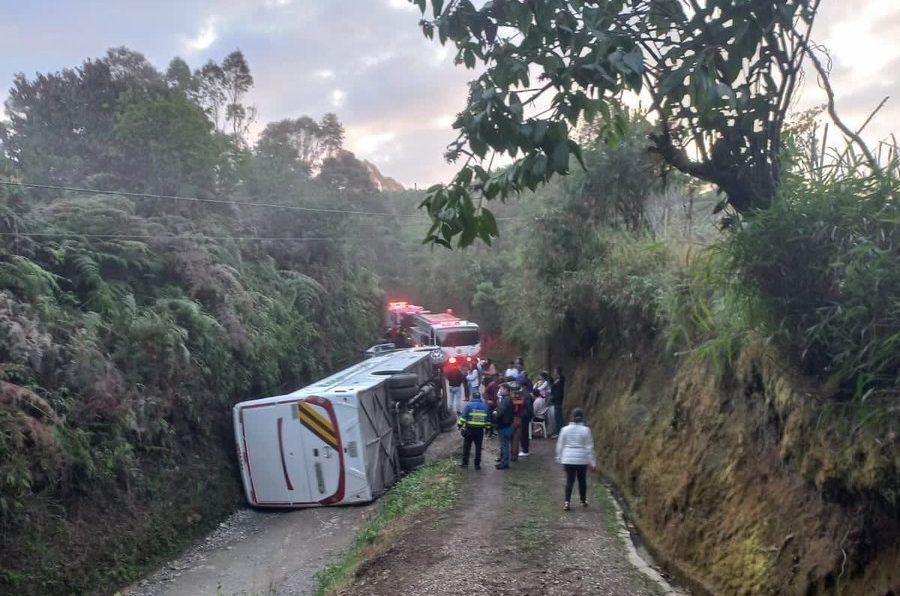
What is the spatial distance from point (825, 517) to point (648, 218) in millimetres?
12946

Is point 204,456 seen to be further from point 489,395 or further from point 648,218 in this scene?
point 648,218

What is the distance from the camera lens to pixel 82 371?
10.9 meters

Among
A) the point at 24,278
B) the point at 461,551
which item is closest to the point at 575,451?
the point at 461,551

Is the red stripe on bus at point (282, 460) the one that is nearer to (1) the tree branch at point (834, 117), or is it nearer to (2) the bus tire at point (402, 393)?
(2) the bus tire at point (402, 393)

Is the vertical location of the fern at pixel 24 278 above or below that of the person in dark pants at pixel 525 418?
above

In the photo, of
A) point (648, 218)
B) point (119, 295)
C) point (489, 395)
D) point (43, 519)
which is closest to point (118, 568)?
point (43, 519)

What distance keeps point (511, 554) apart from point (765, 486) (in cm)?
283

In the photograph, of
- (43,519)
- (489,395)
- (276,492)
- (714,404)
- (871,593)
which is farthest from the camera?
(489,395)

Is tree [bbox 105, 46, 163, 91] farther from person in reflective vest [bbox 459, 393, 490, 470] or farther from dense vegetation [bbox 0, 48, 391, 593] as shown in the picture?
person in reflective vest [bbox 459, 393, 490, 470]

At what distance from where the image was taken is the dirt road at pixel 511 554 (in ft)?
23.3

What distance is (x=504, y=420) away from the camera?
12.4 metres

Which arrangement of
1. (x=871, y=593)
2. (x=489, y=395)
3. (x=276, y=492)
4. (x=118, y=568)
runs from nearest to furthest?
(x=871, y=593)
(x=118, y=568)
(x=276, y=492)
(x=489, y=395)

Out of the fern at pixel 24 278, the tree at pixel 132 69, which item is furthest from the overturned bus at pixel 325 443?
the tree at pixel 132 69

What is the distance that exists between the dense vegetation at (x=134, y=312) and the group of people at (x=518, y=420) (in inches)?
184
